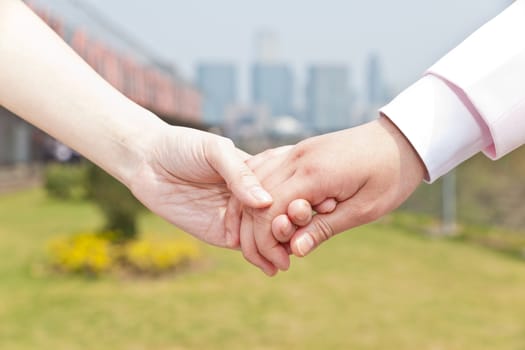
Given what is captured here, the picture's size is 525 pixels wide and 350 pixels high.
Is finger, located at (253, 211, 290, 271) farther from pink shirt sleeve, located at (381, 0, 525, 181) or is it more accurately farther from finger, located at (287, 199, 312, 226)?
pink shirt sleeve, located at (381, 0, 525, 181)

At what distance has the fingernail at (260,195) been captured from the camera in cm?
178

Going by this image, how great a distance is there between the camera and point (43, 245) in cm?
834

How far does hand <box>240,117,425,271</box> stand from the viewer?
1.73 m

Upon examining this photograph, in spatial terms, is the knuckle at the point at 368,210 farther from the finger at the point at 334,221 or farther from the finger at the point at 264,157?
the finger at the point at 264,157

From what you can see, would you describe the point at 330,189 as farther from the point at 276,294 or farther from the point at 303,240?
the point at 276,294

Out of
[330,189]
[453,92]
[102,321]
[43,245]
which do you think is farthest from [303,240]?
[43,245]

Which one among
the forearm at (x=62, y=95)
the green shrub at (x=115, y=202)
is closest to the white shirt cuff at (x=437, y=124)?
the forearm at (x=62, y=95)

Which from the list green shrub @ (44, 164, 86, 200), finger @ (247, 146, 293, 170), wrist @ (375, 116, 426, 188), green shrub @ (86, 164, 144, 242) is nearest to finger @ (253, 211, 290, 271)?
finger @ (247, 146, 293, 170)

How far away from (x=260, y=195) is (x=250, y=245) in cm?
24

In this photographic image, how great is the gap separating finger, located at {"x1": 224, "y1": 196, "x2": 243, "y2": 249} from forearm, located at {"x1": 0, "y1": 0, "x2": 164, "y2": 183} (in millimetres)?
357

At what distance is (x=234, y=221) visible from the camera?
2.00 m

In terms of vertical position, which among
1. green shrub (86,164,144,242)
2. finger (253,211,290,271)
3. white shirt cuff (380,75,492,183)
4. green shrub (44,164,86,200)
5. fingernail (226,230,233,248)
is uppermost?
white shirt cuff (380,75,492,183)

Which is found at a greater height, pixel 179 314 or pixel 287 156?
pixel 287 156

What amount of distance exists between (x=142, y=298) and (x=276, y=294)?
133 cm
